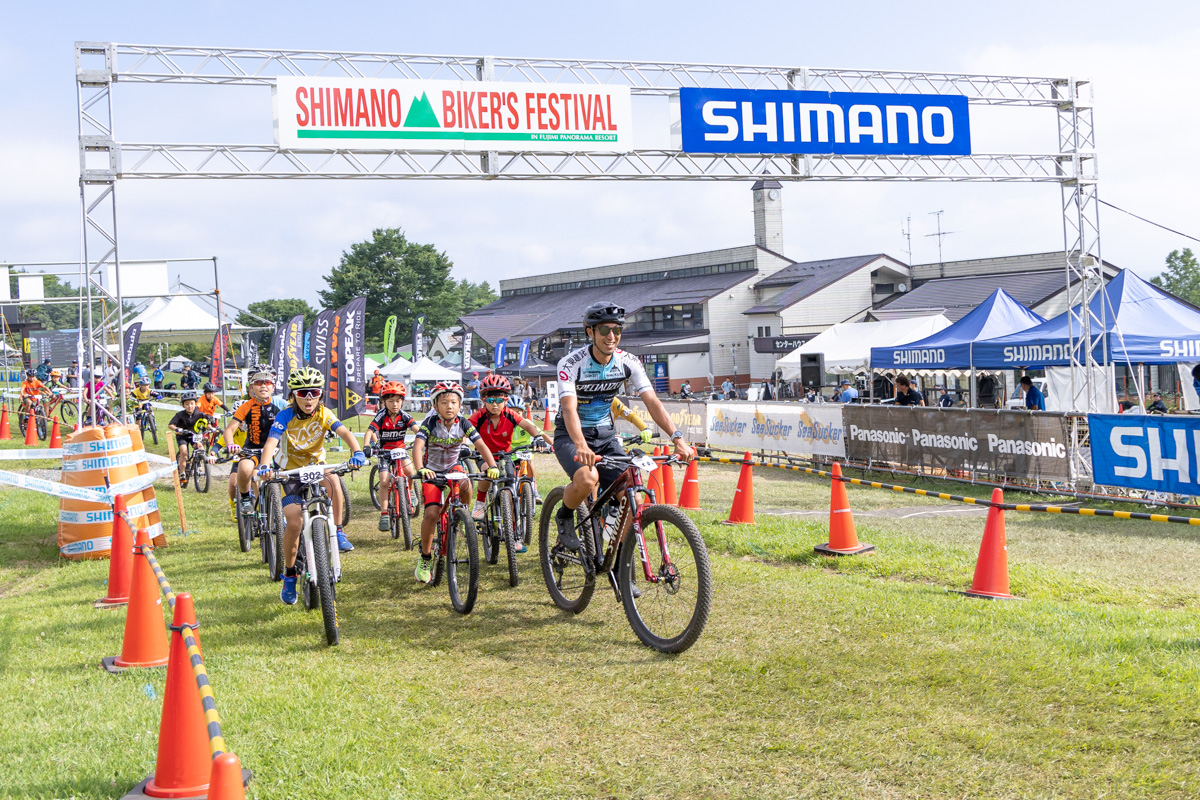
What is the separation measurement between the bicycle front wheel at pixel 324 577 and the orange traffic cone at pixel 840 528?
493 cm

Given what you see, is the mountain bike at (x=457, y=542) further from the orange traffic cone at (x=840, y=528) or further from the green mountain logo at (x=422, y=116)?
the green mountain logo at (x=422, y=116)

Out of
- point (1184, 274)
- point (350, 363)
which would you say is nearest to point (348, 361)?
point (350, 363)

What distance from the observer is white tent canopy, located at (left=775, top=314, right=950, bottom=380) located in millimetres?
29875

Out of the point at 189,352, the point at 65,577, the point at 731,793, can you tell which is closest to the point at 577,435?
the point at 731,793

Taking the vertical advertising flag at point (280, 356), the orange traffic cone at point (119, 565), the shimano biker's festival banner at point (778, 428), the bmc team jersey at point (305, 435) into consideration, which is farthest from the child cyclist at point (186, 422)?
the shimano biker's festival banner at point (778, 428)

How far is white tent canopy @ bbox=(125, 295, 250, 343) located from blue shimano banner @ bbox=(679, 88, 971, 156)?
30288 mm

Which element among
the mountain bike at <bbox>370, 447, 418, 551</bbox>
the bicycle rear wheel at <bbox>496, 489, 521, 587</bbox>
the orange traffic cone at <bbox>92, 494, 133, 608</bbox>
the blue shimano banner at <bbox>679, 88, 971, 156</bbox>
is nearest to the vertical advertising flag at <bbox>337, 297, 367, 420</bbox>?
the mountain bike at <bbox>370, 447, 418, 551</bbox>

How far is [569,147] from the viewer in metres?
16.0

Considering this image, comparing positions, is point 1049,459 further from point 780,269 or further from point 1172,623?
point 780,269

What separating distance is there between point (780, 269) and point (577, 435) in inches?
2409

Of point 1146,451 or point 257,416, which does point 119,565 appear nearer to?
point 257,416

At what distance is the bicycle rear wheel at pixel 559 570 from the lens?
697 centimetres

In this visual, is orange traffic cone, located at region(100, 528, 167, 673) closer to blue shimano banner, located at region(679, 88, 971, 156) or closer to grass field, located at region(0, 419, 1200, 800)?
grass field, located at region(0, 419, 1200, 800)

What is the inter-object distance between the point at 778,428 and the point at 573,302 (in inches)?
2117
